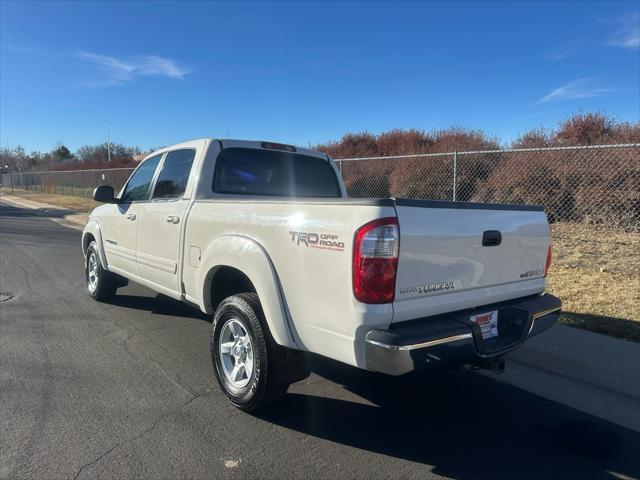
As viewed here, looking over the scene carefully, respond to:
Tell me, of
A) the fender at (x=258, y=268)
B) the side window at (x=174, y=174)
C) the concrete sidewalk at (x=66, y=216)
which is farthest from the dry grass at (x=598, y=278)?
the concrete sidewalk at (x=66, y=216)

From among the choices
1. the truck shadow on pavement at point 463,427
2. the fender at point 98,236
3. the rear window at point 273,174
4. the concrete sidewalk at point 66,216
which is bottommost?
the truck shadow on pavement at point 463,427

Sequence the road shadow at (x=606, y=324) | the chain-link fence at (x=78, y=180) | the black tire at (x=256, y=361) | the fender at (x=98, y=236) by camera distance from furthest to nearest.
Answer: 1. the chain-link fence at (x=78, y=180)
2. the fender at (x=98, y=236)
3. the road shadow at (x=606, y=324)
4. the black tire at (x=256, y=361)

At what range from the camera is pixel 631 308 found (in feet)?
18.4

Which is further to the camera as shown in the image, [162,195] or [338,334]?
[162,195]

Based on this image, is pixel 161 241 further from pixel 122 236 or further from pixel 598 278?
pixel 598 278

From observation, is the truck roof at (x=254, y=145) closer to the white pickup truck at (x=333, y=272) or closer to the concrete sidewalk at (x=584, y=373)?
the white pickup truck at (x=333, y=272)

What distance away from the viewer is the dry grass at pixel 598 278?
17.4 feet

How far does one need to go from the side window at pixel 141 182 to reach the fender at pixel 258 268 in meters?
1.88

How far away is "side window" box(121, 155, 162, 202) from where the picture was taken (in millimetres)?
5250

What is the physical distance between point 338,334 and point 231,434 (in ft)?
3.70

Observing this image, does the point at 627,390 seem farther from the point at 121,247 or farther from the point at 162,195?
the point at 121,247

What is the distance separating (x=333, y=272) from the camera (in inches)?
108

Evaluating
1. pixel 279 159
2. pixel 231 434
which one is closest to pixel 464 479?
pixel 231 434

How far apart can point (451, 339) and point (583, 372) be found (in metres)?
2.20
